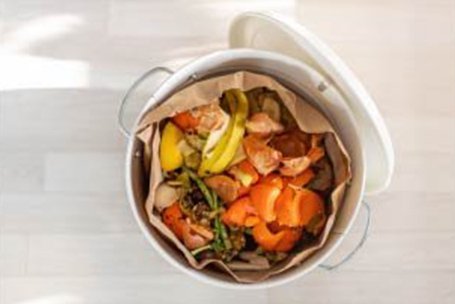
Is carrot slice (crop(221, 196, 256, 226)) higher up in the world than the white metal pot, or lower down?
lower down

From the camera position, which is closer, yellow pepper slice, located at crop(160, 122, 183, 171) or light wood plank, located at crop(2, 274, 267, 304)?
yellow pepper slice, located at crop(160, 122, 183, 171)

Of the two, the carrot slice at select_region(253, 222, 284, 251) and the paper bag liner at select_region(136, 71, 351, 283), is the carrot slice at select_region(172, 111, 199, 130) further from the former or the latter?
the carrot slice at select_region(253, 222, 284, 251)

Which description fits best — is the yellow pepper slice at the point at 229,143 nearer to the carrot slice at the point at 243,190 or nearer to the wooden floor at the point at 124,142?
the carrot slice at the point at 243,190

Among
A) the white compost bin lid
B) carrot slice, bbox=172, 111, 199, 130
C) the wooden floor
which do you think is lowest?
the wooden floor

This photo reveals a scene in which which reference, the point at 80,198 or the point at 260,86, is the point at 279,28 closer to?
the point at 260,86

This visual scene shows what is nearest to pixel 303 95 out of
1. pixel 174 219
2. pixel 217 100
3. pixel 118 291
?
pixel 217 100

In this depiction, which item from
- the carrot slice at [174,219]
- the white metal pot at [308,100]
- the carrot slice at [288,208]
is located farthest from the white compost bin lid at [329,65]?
the carrot slice at [174,219]

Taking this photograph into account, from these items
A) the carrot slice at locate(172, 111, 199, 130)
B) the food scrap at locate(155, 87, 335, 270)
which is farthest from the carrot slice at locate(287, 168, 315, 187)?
the carrot slice at locate(172, 111, 199, 130)
